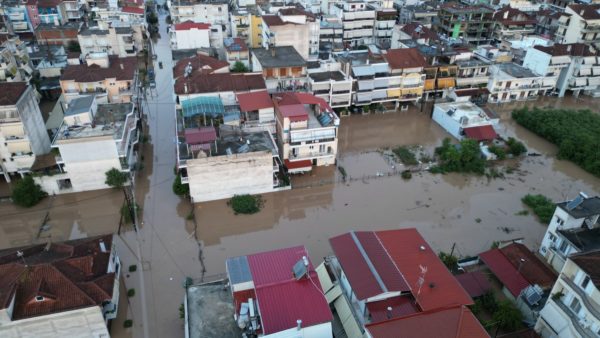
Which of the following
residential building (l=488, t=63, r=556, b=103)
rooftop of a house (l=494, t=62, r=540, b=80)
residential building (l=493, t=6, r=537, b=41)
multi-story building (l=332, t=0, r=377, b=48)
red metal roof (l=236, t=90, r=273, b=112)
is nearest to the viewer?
red metal roof (l=236, t=90, r=273, b=112)

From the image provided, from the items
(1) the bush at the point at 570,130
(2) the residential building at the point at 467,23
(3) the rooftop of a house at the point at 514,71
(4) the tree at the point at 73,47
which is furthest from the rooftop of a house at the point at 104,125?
(2) the residential building at the point at 467,23

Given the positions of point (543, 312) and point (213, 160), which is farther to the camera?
point (213, 160)

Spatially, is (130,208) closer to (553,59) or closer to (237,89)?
(237,89)

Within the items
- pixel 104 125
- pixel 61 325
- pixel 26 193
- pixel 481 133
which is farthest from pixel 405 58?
pixel 61 325

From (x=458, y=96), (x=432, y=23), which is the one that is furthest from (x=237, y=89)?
(x=432, y=23)

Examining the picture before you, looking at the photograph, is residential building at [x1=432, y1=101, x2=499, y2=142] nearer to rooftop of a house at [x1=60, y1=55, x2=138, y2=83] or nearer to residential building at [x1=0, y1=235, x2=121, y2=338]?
rooftop of a house at [x1=60, y1=55, x2=138, y2=83]

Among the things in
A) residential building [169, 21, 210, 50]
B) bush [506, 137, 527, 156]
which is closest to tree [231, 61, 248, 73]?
residential building [169, 21, 210, 50]
